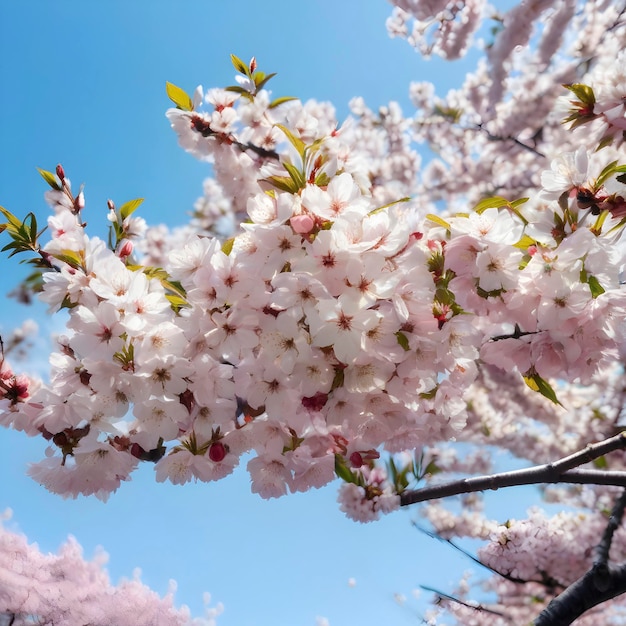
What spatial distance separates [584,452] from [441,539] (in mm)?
1219

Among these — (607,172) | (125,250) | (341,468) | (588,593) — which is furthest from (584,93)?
(588,593)

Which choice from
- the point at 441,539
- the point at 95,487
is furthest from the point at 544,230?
the point at 441,539

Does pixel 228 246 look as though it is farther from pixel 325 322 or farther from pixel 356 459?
pixel 356 459

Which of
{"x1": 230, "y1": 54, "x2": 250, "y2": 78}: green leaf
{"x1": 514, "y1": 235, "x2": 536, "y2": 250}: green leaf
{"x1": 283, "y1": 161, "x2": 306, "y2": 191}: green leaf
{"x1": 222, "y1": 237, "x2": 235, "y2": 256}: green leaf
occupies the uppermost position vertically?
{"x1": 230, "y1": 54, "x2": 250, "y2": 78}: green leaf

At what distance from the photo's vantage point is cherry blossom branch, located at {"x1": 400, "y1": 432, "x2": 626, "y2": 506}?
1.79 metres

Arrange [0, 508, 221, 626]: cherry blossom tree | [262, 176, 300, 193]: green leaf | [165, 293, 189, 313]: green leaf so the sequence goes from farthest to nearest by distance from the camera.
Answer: [0, 508, 221, 626]: cherry blossom tree, [165, 293, 189, 313]: green leaf, [262, 176, 300, 193]: green leaf

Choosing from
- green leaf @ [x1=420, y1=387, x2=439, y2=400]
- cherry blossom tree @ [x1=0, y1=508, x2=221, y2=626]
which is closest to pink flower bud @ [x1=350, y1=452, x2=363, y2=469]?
green leaf @ [x1=420, y1=387, x2=439, y2=400]

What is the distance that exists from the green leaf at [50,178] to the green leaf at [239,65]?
1027mm

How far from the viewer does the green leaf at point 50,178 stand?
1967mm

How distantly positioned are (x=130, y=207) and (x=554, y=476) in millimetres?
1757

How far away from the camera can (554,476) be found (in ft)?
6.11

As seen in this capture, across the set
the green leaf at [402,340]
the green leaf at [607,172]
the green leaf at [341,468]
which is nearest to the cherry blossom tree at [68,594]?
the green leaf at [341,468]

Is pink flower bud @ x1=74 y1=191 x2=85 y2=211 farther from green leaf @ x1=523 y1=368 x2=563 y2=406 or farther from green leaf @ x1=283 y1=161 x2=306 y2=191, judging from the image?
green leaf @ x1=523 y1=368 x2=563 y2=406

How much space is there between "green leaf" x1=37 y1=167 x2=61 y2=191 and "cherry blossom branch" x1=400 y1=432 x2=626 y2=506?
1.83 meters
